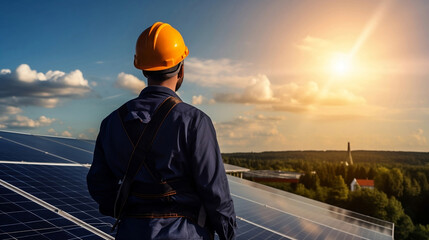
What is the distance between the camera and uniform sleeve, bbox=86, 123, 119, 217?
10.1 feet

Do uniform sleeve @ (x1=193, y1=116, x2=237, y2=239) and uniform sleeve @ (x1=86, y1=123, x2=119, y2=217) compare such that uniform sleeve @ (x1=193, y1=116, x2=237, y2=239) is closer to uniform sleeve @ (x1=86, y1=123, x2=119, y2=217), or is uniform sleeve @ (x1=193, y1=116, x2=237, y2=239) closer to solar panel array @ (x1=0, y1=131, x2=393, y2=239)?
uniform sleeve @ (x1=86, y1=123, x2=119, y2=217)

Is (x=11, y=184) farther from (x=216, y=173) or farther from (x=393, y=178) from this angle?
(x=393, y=178)

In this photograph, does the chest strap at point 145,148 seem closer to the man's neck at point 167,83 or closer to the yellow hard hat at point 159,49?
the man's neck at point 167,83

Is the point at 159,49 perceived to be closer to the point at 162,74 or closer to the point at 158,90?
the point at 162,74

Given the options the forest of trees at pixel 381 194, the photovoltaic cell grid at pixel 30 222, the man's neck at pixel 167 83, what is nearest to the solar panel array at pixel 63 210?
the photovoltaic cell grid at pixel 30 222

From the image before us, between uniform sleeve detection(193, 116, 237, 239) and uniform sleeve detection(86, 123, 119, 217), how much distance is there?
0.85 metres

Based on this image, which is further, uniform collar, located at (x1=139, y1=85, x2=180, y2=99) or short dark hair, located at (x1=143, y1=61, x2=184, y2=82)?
short dark hair, located at (x1=143, y1=61, x2=184, y2=82)

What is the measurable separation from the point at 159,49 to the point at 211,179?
1113 millimetres

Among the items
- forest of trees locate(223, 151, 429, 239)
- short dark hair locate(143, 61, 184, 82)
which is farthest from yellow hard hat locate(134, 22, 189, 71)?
forest of trees locate(223, 151, 429, 239)

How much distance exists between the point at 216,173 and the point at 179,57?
1008mm

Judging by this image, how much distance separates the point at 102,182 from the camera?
309cm

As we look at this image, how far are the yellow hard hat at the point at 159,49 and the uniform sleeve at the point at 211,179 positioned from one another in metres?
0.64

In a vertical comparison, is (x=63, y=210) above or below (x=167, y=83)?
below

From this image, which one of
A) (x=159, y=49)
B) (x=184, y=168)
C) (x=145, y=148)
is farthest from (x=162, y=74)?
(x=184, y=168)
